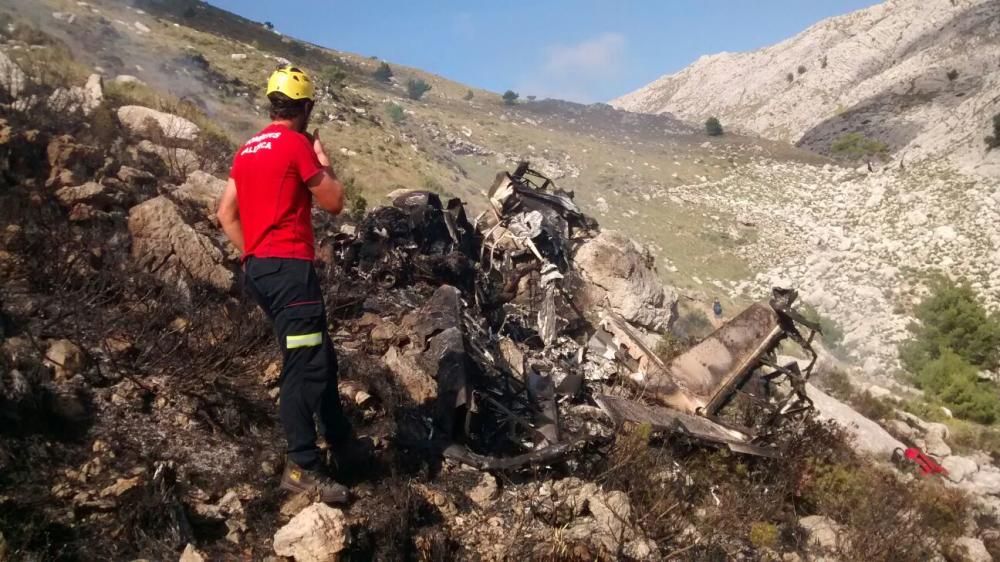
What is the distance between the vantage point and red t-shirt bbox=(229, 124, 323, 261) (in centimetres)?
237

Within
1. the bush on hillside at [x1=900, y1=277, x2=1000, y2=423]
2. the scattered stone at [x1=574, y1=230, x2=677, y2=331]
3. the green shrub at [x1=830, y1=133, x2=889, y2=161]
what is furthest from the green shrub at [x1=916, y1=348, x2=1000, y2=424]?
the green shrub at [x1=830, y1=133, x2=889, y2=161]

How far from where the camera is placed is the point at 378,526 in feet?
8.13

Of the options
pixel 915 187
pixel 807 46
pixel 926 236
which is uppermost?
pixel 807 46

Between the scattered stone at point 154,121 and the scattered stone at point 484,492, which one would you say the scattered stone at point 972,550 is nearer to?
the scattered stone at point 484,492

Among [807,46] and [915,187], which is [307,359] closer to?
[915,187]

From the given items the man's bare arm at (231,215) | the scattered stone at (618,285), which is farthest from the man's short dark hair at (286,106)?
the scattered stone at (618,285)

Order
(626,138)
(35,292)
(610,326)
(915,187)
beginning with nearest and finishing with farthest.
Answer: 1. (35,292)
2. (610,326)
3. (915,187)
4. (626,138)

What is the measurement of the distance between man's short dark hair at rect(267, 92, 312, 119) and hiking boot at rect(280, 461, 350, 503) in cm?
150

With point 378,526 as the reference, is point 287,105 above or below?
above

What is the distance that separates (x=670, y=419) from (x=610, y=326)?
162 cm

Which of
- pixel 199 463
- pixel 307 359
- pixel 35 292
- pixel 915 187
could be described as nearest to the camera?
pixel 307 359

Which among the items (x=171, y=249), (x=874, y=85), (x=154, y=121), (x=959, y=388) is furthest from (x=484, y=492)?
(x=874, y=85)

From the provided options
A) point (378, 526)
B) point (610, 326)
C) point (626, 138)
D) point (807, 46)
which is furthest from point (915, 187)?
point (807, 46)

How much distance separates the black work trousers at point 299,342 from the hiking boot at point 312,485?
0.14 ft
